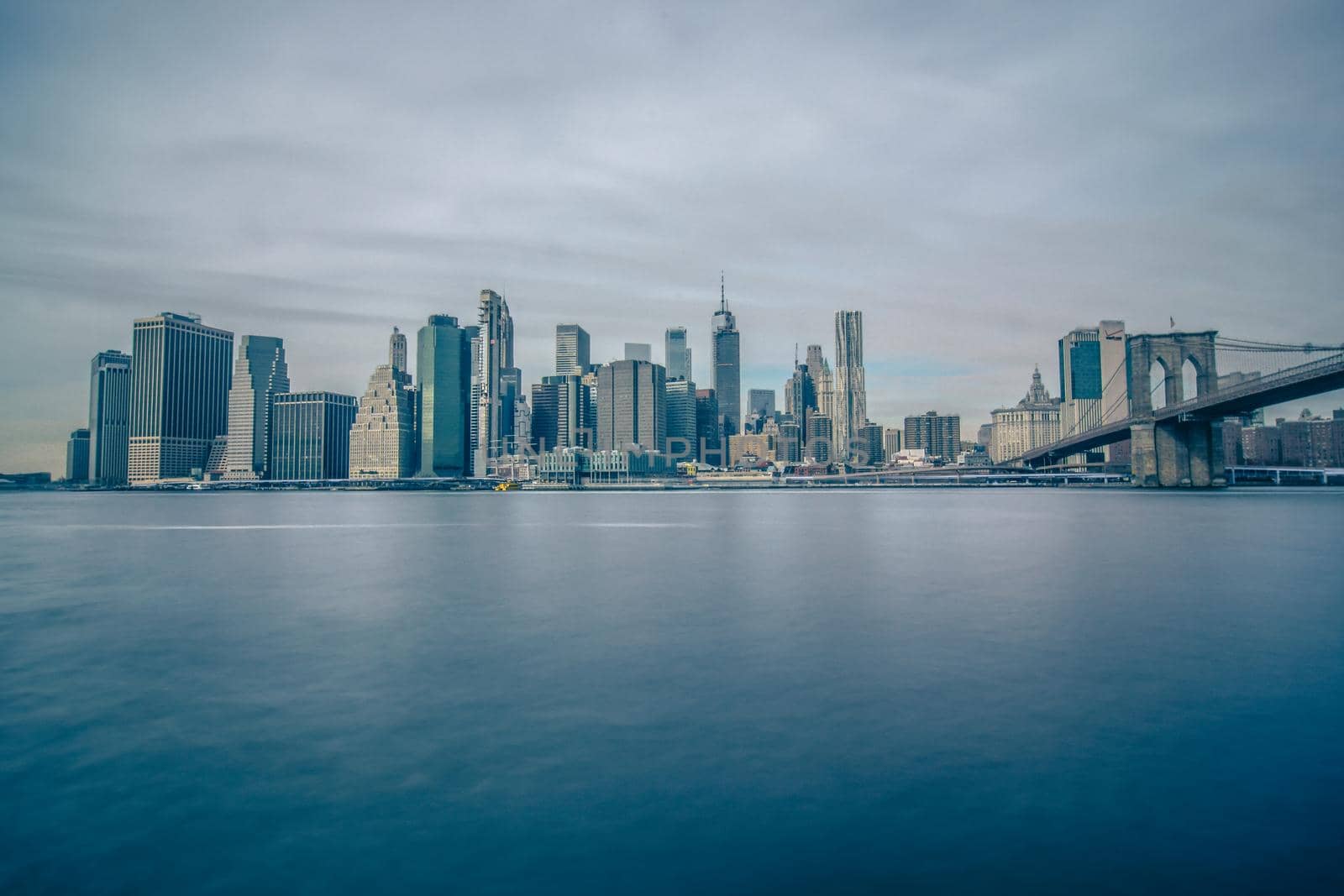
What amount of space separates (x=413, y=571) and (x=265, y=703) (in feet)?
49.9

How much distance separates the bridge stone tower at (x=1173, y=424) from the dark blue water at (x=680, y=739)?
7945cm

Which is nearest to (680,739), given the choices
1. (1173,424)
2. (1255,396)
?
(1255,396)

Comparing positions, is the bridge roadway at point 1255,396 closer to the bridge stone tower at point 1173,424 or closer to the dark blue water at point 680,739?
the bridge stone tower at point 1173,424

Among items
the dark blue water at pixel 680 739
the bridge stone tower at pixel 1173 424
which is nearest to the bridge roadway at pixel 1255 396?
the bridge stone tower at pixel 1173 424

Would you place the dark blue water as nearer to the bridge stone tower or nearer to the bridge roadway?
the bridge roadway

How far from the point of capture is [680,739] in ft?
27.6

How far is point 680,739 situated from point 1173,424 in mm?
97314

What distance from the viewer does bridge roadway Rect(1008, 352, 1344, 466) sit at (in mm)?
61000

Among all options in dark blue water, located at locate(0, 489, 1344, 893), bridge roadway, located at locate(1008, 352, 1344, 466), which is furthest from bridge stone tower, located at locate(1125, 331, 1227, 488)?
dark blue water, located at locate(0, 489, 1344, 893)

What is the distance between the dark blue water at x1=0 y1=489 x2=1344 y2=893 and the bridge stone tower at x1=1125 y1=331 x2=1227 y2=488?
7945 cm

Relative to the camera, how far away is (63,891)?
5527 millimetres

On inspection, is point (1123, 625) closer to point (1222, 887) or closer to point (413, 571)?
point (1222, 887)

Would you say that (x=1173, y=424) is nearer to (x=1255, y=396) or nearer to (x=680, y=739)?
(x=1255, y=396)

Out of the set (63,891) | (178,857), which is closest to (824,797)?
(178,857)
